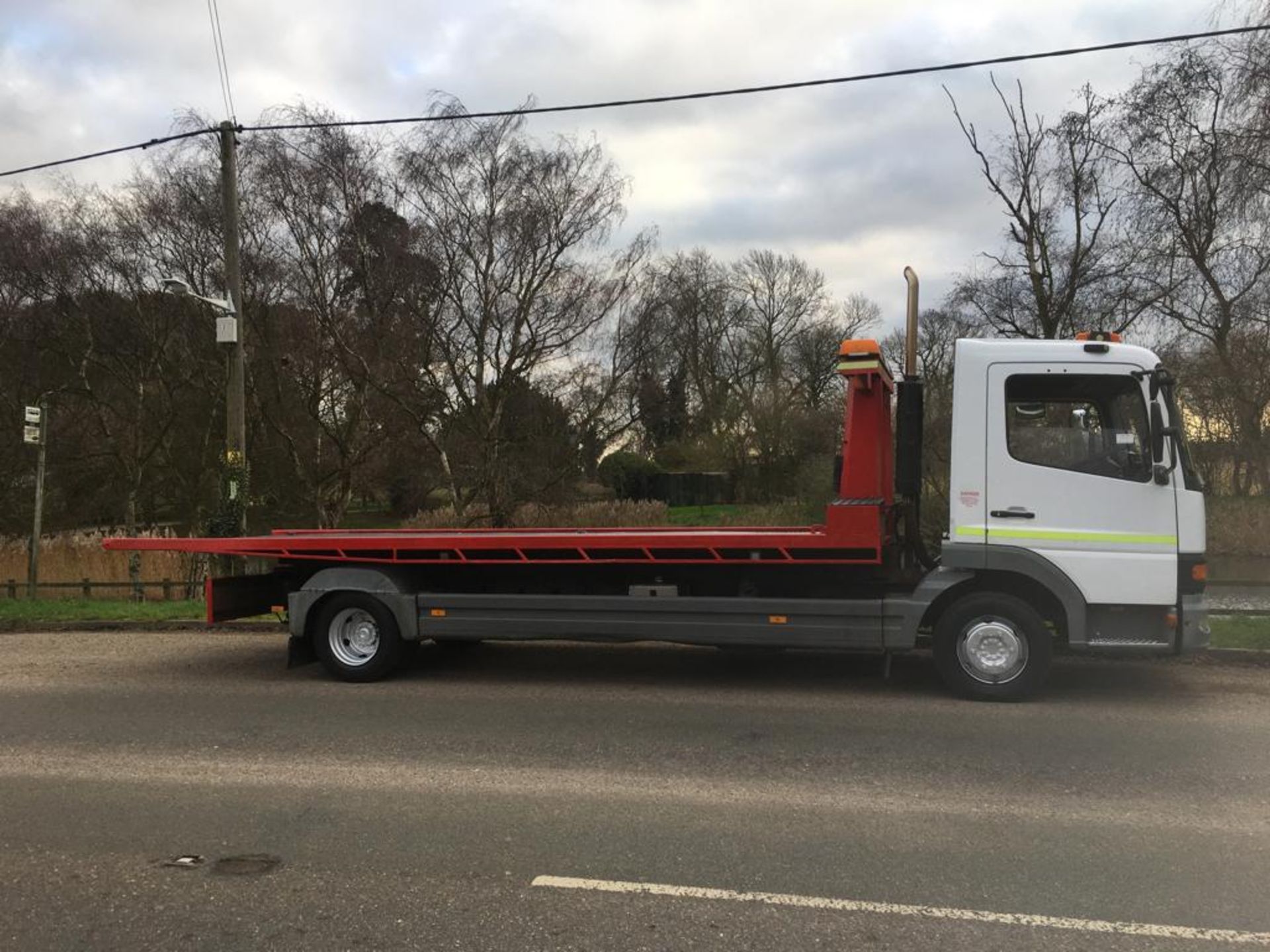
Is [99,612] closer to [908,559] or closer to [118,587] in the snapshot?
[118,587]

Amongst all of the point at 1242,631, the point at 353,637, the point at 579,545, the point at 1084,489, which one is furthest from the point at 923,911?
the point at 1242,631

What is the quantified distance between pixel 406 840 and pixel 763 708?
10.6 feet

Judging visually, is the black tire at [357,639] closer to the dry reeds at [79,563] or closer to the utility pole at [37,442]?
the utility pole at [37,442]

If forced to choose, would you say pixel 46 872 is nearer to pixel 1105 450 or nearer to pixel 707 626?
pixel 707 626

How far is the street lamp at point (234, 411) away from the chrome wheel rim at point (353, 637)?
200 inches

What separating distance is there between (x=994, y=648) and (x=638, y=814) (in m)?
3.57

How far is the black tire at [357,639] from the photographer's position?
7883mm

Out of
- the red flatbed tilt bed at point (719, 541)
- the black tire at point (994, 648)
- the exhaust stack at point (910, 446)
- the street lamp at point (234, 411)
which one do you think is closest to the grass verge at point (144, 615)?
the street lamp at point (234, 411)

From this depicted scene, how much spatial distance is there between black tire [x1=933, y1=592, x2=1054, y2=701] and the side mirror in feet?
4.71

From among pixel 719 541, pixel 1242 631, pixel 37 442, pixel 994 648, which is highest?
pixel 37 442

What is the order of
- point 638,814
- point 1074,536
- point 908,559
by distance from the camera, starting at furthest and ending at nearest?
1. point 908,559
2. point 1074,536
3. point 638,814

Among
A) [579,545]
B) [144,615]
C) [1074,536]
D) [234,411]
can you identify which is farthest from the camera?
[234,411]

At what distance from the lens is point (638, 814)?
453 centimetres

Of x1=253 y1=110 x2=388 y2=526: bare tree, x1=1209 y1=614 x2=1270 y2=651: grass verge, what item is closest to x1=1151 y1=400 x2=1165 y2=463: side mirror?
x1=1209 y1=614 x2=1270 y2=651: grass verge
